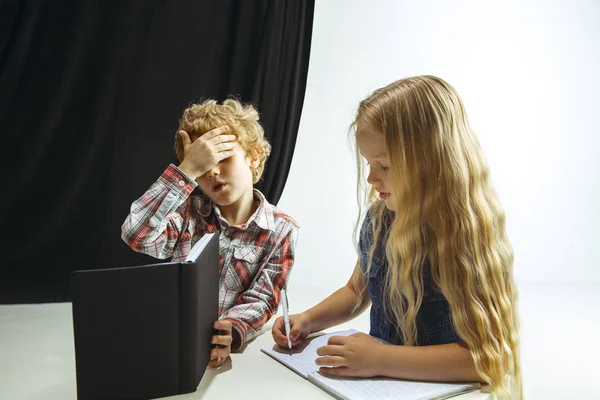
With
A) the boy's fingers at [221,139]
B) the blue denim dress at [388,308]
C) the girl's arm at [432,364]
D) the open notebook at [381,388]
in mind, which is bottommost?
the open notebook at [381,388]

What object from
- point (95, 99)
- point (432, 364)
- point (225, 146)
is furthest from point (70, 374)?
point (95, 99)

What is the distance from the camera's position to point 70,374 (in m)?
1.03

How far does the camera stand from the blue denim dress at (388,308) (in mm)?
918

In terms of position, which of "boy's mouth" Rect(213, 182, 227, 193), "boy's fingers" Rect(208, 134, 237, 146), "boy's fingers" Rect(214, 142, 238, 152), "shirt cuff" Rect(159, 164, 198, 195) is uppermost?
"boy's fingers" Rect(208, 134, 237, 146)

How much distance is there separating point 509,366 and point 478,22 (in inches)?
89.2

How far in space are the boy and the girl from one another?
0.33m

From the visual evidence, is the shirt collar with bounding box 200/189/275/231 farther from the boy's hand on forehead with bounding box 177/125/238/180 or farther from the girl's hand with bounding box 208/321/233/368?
the girl's hand with bounding box 208/321/233/368

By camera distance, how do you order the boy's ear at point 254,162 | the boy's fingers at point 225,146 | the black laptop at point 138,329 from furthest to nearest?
the boy's ear at point 254,162, the boy's fingers at point 225,146, the black laptop at point 138,329

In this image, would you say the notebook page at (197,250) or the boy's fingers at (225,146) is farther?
the boy's fingers at (225,146)

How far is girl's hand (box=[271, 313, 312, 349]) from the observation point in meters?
1.03

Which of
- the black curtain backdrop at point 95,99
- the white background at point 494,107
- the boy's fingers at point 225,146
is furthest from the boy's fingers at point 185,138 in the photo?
the white background at point 494,107

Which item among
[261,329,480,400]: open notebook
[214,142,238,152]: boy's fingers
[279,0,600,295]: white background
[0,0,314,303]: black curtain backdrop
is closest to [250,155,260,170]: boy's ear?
[214,142,238,152]: boy's fingers

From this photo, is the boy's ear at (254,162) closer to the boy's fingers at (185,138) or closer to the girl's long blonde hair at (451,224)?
the boy's fingers at (185,138)

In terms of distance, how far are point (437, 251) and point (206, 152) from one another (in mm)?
548
